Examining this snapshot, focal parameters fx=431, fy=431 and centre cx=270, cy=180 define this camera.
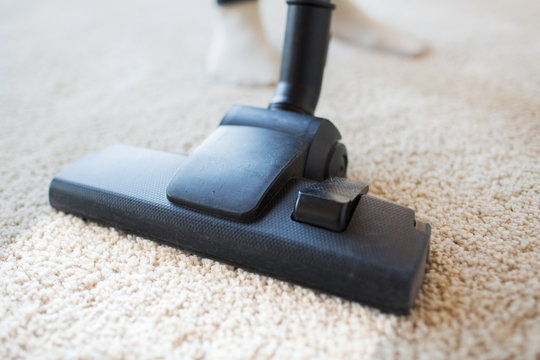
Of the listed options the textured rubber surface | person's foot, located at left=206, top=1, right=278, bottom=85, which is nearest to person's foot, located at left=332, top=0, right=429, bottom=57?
person's foot, located at left=206, top=1, right=278, bottom=85

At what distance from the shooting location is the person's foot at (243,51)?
1186 mm

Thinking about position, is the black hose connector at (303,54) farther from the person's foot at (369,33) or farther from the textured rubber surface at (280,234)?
the person's foot at (369,33)

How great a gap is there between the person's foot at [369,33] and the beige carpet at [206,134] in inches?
1.8

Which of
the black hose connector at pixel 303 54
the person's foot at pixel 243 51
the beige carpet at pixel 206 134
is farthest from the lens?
the person's foot at pixel 243 51

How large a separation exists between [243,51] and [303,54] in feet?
1.52

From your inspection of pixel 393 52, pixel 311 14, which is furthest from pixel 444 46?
pixel 311 14

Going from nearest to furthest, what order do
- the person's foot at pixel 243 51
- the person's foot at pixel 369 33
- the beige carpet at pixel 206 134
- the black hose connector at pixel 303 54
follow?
the beige carpet at pixel 206 134 → the black hose connector at pixel 303 54 → the person's foot at pixel 243 51 → the person's foot at pixel 369 33

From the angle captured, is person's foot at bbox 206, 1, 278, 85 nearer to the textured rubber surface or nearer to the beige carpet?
the beige carpet

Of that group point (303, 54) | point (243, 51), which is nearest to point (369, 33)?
point (243, 51)

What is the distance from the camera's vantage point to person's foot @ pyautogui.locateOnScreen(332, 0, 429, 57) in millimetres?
1385

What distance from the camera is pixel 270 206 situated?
22.2 inches

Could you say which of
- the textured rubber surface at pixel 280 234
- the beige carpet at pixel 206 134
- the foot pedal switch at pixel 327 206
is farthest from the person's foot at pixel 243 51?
the foot pedal switch at pixel 327 206

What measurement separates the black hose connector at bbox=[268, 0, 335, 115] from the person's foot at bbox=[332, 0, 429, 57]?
67cm

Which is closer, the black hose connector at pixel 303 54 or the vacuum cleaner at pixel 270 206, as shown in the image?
the vacuum cleaner at pixel 270 206
